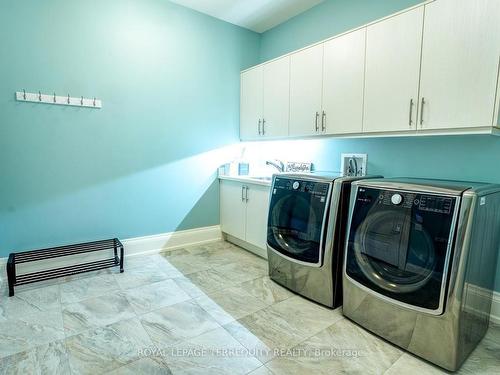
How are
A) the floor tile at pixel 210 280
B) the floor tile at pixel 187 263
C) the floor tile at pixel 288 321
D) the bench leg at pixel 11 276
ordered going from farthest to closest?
the floor tile at pixel 187 263, the floor tile at pixel 210 280, the bench leg at pixel 11 276, the floor tile at pixel 288 321

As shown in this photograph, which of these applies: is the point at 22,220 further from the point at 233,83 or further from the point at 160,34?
the point at 233,83

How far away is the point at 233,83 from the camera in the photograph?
11.2 ft

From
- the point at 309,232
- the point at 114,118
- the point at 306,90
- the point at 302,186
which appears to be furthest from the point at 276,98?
the point at 114,118

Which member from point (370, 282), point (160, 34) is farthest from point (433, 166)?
point (160, 34)

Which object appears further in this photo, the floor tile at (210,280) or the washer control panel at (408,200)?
the floor tile at (210,280)

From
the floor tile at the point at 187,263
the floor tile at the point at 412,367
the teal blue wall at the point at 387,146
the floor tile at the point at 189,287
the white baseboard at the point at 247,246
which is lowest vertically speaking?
the floor tile at the point at 412,367

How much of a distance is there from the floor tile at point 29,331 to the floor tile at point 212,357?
0.75 m

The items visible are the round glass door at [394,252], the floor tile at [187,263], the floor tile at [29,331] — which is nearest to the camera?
the round glass door at [394,252]

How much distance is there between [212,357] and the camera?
1507 millimetres

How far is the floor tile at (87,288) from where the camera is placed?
2.11 metres

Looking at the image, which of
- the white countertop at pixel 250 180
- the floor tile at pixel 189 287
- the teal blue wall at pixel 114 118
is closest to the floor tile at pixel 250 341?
the floor tile at pixel 189 287

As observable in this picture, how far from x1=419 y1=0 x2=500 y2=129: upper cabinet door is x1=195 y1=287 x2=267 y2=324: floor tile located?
1.69 meters

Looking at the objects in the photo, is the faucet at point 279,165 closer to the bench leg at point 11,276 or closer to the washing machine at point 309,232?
the washing machine at point 309,232

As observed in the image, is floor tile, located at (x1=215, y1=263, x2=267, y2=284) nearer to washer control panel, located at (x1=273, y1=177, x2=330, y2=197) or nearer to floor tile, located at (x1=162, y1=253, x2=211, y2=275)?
floor tile, located at (x1=162, y1=253, x2=211, y2=275)
